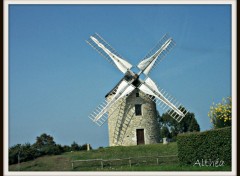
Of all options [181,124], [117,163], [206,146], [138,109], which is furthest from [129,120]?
[181,124]

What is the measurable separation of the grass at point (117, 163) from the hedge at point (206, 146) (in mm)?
822

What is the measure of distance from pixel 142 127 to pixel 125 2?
16.8 meters

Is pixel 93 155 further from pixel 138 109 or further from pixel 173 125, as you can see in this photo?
pixel 173 125

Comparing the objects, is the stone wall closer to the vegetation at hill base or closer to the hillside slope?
the hillside slope

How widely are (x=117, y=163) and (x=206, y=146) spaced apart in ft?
18.9

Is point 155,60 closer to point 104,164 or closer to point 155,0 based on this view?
point 104,164

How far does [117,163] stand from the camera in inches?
928

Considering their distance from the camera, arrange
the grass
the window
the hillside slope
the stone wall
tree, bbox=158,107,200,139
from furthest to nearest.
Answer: tree, bbox=158,107,200,139 < the window < the stone wall < the hillside slope < the grass

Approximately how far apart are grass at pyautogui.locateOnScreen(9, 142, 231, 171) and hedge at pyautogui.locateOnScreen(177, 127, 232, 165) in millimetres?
822

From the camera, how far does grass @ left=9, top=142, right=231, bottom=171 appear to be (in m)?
20.2

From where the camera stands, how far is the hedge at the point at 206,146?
62.8 ft

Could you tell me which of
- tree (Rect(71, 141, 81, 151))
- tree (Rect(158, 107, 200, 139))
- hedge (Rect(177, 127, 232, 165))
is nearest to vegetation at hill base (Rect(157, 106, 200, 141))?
tree (Rect(158, 107, 200, 139))

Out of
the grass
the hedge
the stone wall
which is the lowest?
the grass
